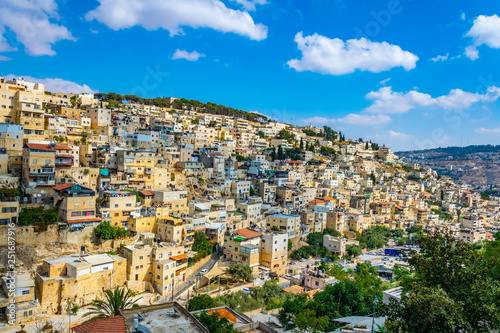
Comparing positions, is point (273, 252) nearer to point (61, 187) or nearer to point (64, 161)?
point (61, 187)

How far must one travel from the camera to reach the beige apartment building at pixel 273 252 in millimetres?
27031

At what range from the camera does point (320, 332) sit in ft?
47.4

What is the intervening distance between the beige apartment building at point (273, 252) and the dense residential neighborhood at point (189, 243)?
108 millimetres

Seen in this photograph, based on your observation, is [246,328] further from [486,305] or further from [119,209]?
[119,209]

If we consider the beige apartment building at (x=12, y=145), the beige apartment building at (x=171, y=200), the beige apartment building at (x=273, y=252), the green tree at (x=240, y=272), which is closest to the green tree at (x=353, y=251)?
the beige apartment building at (x=273, y=252)

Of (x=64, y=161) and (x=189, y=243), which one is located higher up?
(x=64, y=161)

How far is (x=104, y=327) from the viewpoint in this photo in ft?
32.1

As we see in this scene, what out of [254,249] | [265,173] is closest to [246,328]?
[254,249]

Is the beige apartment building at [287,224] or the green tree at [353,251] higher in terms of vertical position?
the beige apartment building at [287,224]

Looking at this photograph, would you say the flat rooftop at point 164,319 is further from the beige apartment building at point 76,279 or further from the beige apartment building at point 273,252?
the beige apartment building at point 273,252

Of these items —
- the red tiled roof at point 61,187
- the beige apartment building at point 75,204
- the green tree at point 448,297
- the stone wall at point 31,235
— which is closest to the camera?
the green tree at point 448,297

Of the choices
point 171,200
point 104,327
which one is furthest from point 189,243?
point 104,327

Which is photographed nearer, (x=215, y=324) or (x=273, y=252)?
(x=215, y=324)

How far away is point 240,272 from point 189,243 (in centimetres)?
422
